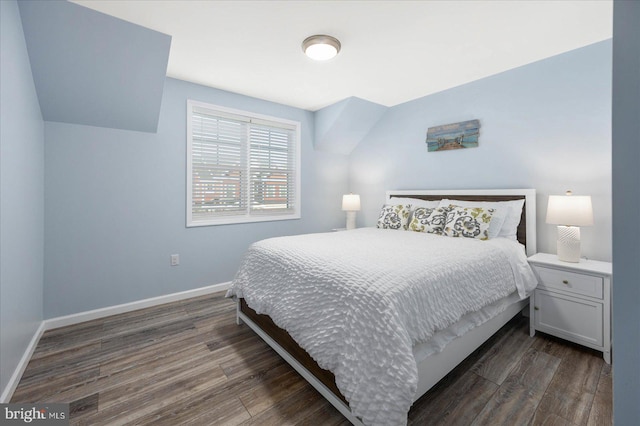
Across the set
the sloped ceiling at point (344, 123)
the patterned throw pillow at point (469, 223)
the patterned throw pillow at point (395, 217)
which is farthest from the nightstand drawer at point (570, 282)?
the sloped ceiling at point (344, 123)

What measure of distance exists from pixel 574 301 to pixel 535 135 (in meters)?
1.50

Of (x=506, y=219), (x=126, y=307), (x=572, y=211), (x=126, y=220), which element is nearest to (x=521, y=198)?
(x=506, y=219)

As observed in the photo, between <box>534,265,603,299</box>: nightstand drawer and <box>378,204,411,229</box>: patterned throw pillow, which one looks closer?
<box>534,265,603,299</box>: nightstand drawer

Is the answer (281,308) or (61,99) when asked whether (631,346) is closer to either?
(281,308)

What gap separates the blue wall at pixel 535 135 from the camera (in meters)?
2.29

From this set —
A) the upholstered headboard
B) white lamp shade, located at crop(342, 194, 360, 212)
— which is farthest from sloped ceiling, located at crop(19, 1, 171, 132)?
the upholstered headboard

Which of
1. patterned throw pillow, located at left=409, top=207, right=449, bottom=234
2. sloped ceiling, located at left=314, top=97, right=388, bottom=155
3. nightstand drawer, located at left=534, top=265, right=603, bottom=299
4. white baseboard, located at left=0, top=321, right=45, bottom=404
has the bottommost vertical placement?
white baseboard, located at left=0, top=321, right=45, bottom=404

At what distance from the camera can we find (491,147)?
9.69 feet

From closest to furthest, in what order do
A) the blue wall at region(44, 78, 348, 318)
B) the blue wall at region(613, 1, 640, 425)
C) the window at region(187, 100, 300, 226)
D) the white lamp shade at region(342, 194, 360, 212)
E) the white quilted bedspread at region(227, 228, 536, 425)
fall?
1. the blue wall at region(613, 1, 640, 425)
2. the white quilted bedspread at region(227, 228, 536, 425)
3. the blue wall at region(44, 78, 348, 318)
4. the window at region(187, 100, 300, 226)
5. the white lamp shade at region(342, 194, 360, 212)

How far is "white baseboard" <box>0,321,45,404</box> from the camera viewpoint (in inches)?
60.9

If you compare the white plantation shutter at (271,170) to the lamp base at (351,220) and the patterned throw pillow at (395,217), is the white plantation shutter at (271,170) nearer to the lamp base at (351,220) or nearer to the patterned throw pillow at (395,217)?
the lamp base at (351,220)

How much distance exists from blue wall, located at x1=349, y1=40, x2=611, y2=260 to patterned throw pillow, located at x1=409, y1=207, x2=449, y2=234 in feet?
1.85

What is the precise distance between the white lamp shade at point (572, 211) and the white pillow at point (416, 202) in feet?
3.59

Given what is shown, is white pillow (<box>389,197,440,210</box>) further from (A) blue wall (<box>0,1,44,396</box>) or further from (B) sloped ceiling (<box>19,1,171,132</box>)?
(A) blue wall (<box>0,1,44,396</box>)
